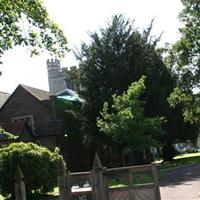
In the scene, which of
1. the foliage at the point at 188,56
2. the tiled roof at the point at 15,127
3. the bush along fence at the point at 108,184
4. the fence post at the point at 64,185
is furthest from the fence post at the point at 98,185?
the tiled roof at the point at 15,127

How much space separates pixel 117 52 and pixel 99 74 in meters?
2.65

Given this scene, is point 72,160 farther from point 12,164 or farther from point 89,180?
point 89,180

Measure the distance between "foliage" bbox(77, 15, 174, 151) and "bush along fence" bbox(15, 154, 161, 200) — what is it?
30.5 metres

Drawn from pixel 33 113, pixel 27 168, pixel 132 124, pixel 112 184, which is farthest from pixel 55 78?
pixel 112 184

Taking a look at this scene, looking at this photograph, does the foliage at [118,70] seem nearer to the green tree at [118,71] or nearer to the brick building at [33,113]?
the green tree at [118,71]

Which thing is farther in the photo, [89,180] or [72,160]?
[72,160]

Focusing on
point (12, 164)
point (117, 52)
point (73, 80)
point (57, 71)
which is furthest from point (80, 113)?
point (57, 71)

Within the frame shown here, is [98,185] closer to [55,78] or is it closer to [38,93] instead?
[38,93]

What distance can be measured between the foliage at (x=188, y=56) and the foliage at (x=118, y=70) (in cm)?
912

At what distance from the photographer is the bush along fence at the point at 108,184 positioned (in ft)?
43.8

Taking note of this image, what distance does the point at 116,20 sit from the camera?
47688 millimetres

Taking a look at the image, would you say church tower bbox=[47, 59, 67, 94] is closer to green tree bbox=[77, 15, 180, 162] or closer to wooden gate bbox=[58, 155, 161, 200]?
green tree bbox=[77, 15, 180, 162]

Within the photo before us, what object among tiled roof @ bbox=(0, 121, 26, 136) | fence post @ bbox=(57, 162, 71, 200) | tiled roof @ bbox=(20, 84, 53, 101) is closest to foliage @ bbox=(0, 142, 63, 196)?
fence post @ bbox=(57, 162, 71, 200)

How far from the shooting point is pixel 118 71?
45.3 meters
